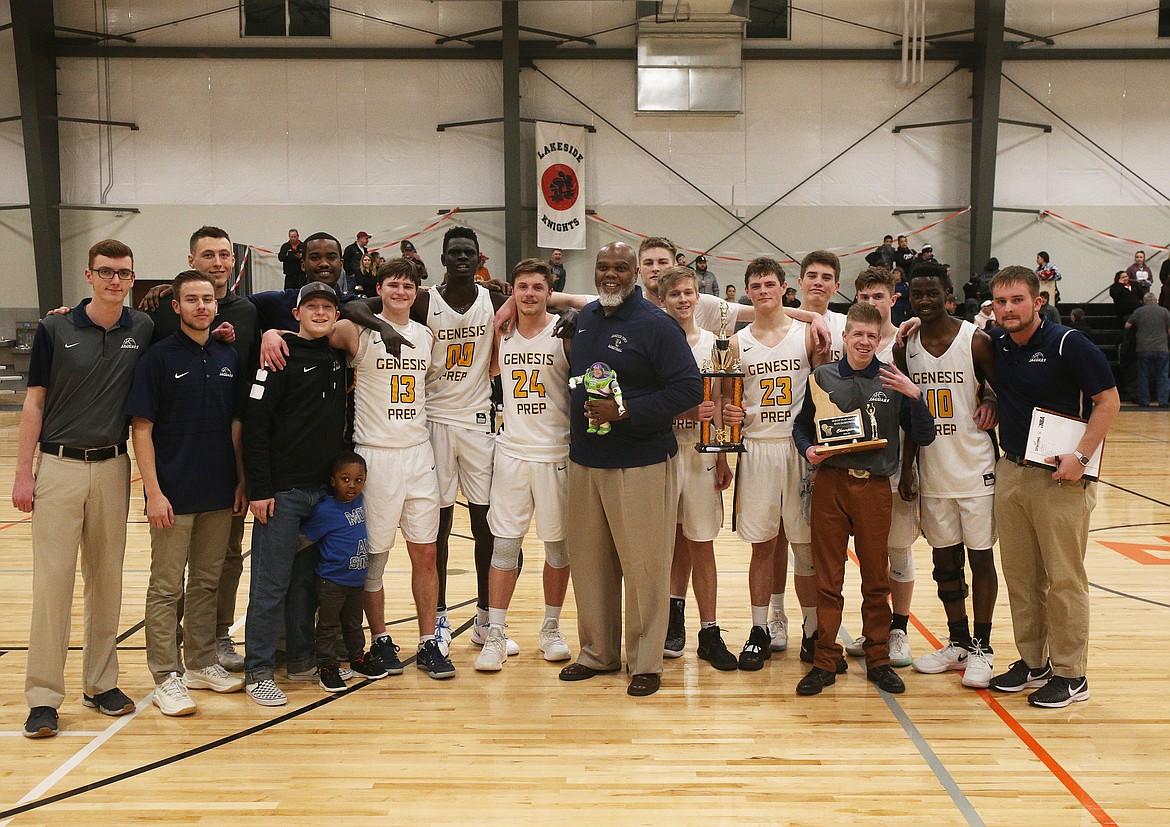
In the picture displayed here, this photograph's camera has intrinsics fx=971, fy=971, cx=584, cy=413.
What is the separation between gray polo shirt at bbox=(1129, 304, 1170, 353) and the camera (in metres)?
16.9

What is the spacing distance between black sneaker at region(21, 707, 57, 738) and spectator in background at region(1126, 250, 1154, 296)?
19220 millimetres

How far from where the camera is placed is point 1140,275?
18.4m

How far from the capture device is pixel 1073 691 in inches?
183

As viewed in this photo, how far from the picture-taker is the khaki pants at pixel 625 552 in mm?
4750

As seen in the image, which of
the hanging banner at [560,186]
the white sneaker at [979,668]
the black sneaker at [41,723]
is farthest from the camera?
the hanging banner at [560,186]

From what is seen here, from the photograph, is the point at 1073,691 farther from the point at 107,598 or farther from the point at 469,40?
the point at 469,40

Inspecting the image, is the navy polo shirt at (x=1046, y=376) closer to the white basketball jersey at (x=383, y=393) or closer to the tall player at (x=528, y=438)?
the tall player at (x=528, y=438)

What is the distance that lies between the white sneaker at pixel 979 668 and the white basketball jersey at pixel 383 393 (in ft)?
10.0

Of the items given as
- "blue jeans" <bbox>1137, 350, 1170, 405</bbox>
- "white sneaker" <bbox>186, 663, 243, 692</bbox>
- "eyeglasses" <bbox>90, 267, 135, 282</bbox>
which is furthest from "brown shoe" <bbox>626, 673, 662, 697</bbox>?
"blue jeans" <bbox>1137, 350, 1170, 405</bbox>

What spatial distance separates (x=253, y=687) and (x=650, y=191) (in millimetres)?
16135

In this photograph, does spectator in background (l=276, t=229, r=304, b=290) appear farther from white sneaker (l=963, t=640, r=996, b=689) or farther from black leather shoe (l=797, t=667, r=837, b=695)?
white sneaker (l=963, t=640, r=996, b=689)

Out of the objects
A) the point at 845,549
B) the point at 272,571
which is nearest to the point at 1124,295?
the point at 845,549

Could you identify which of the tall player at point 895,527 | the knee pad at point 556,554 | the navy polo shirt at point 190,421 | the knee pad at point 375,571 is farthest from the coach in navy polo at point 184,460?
the tall player at point 895,527

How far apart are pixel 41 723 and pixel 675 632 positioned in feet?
10.1
